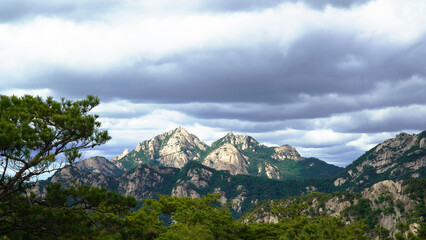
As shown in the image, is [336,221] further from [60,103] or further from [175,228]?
[60,103]

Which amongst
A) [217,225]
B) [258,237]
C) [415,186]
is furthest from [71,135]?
[415,186]

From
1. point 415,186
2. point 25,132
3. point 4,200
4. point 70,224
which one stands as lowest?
point 415,186

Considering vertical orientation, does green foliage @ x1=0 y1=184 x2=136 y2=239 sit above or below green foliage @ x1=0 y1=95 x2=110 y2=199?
below

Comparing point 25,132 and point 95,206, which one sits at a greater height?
point 25,132

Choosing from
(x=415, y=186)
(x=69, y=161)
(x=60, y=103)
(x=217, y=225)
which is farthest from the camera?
(x=415, y=186)

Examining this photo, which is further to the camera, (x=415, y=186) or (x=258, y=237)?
(x=415, y=186)

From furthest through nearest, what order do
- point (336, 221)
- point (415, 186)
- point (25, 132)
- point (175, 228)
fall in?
point (415, 186) < point (336, 221) < point (175, 228) < point (25, 132)

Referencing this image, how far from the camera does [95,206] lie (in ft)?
88.1

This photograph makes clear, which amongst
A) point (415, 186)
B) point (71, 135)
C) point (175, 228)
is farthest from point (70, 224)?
point (415, 186)

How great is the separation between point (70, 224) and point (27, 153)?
5.73 m

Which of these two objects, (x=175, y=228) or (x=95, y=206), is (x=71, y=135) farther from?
(x=175, y=228)

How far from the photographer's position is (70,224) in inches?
939

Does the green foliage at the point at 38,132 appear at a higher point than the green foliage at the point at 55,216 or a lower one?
higher

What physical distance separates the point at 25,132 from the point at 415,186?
222m
